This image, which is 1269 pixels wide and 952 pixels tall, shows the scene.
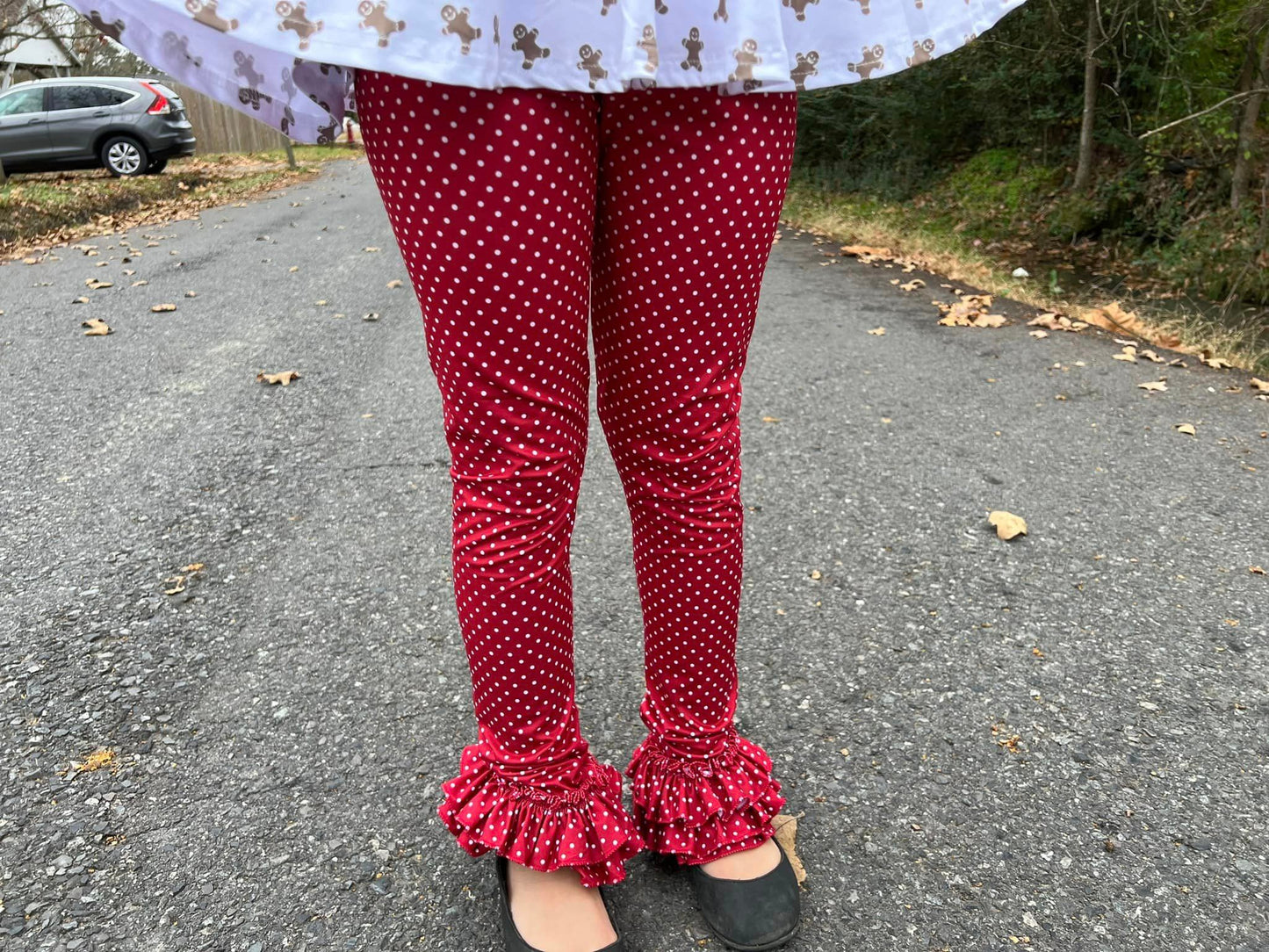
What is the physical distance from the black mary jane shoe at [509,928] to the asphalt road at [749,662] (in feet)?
0.18

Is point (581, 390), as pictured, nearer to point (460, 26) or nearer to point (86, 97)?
point (460, 26)

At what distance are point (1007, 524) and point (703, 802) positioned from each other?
1.46 meters

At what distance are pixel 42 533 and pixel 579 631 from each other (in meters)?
1.47

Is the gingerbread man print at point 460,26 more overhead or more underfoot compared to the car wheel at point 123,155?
more overhead

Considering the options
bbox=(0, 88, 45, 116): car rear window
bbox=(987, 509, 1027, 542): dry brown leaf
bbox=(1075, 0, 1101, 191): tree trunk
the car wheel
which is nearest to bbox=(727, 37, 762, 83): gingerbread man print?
bbox=(987, 509, 1027, 542): dry brown leaf

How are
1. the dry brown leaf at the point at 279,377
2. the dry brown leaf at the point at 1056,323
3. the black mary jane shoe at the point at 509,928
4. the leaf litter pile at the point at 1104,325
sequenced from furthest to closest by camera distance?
the dry brown leaf at the point at 1056,323 < the leaf litter pile at the point at 1104,325 < the dry brown leaf at the point at 279,377 < the black mary jane shoe at the point at 509,928

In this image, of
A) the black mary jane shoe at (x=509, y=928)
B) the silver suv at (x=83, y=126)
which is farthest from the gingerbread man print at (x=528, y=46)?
the silver suv at (x=83, y=126)

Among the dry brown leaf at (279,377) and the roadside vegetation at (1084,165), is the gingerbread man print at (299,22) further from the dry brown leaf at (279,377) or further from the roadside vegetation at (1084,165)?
the roadside vegetation at (1084,165)

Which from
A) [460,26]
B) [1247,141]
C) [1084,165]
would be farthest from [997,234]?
[460,26]

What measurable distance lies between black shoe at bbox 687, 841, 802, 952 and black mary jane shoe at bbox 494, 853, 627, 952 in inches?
5.1

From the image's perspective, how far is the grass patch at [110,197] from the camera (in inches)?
323

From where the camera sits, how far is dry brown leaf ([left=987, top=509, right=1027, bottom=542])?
2.38 metres

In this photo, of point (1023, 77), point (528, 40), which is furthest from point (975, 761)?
point (1023, 77)

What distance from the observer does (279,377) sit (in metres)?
3.63
